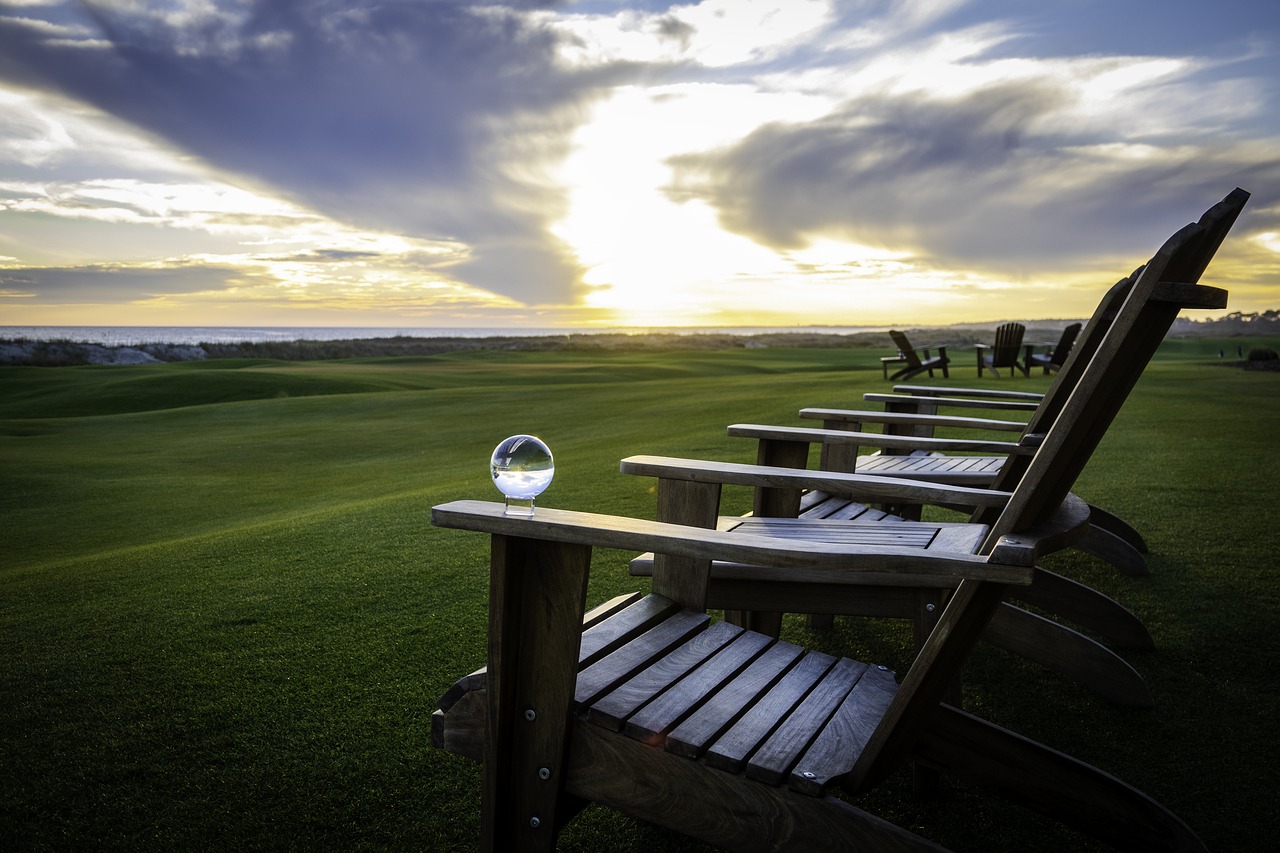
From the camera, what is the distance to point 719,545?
1.36 m

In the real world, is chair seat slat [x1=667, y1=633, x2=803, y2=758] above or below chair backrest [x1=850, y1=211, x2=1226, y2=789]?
below

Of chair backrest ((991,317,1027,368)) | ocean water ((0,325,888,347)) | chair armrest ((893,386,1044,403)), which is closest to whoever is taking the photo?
chair armrest ((893,386,1044,403))

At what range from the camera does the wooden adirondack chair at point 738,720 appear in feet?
4.59

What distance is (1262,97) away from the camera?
31.6 ft

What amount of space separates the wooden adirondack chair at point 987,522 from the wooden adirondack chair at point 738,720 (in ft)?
0.16

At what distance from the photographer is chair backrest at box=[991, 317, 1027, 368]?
1805 cm

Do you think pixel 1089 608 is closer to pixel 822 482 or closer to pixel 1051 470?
pixel 822 482

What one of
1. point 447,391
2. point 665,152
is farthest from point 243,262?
point 665,152

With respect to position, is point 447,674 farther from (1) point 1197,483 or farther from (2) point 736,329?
(2) point 736,329

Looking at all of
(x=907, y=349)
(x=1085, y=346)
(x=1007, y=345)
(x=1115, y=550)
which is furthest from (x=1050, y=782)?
(x=1007, y=345)

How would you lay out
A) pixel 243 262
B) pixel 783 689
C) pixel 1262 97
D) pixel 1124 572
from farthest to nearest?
pixel 243 262 → pixel 1262 97 → pixel 1124 572 → pixel 783 689

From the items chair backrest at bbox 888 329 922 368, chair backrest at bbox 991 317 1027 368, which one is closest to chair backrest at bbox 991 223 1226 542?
chair backrest at bbox 888 329 922 368

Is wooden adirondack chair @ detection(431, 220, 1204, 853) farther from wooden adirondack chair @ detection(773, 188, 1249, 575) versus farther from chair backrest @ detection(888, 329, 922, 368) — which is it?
chair backrest @ detection(888, 329, 922, 368)

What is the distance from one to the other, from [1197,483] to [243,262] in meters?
81.8
